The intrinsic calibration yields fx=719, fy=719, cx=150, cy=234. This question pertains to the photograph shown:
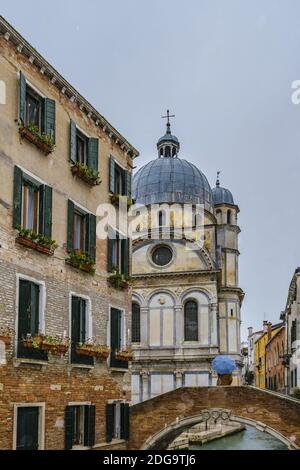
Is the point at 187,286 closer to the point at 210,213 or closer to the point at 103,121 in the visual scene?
the point at 210,213

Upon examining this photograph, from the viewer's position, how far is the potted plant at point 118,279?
20.8 m

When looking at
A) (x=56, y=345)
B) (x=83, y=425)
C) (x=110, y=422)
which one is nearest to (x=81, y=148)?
(x=56, y=345)

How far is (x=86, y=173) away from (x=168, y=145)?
1456 inches

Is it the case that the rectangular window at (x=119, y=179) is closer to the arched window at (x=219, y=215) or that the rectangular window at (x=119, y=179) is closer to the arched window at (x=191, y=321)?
the arched window at (x=191, y=321)

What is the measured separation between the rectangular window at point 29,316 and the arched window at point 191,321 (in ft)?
86.7

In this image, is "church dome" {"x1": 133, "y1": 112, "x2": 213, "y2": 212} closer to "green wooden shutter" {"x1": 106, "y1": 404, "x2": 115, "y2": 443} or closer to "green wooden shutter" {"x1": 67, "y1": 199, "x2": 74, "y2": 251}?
"green wooden shutter" {"x1": 106, "y1": 404, "x2": 115, "y2": 443}

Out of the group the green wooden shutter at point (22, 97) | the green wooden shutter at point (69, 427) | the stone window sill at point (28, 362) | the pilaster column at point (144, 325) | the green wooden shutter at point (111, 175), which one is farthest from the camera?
the pilaster column at point (144, 325)

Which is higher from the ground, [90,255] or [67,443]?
[90,255]

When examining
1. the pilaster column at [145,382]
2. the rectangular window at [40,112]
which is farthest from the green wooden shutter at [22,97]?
the pilaster column at [145,382]

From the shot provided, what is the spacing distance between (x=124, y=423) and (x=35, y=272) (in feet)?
22.9

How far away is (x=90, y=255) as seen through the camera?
19625 millimetres

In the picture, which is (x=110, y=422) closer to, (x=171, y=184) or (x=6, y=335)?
(x=6, y=335)
